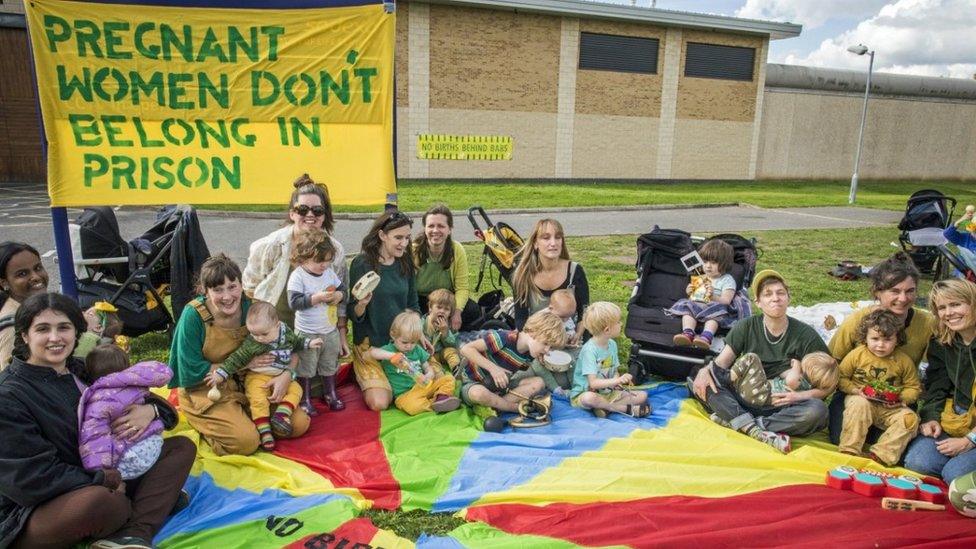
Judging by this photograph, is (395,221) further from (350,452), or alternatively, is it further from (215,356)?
(350,452)

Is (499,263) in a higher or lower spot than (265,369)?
higher

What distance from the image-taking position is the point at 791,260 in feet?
36.4

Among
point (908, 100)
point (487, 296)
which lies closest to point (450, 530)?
point (487, 296)

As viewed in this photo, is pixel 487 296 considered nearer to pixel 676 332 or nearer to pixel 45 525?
pixel 676 332

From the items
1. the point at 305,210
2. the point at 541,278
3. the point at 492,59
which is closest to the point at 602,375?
the point at 541,278

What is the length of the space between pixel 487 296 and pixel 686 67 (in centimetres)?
2340

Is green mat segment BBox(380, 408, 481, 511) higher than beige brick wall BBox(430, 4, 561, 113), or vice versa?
beige brick wall BBox(430, 4, 561, 113)

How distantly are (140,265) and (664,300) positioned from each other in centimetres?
485

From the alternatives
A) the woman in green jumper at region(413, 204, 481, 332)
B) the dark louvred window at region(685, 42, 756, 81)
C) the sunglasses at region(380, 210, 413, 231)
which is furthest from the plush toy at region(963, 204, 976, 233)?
the dark louvred window at region(685, 42, 756, 81)

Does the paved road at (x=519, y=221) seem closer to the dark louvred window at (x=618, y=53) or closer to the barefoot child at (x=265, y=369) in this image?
the barefoot child at (x=265, y=369)

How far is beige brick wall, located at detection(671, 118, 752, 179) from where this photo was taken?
27.5m

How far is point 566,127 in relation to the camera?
25406mm

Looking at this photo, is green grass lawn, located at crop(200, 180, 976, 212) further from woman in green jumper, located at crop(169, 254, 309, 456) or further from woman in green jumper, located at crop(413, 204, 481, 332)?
woman in green jumper, located at crop(169, 254, 309, 456)

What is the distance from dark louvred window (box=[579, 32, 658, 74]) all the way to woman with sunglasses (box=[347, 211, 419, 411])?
2182cm
